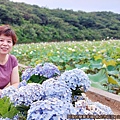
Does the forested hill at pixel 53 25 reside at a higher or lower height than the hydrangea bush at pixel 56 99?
lower


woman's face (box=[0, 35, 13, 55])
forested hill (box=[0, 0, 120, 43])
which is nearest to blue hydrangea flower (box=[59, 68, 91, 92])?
woman's face (box=[0, 35, 13, 55])

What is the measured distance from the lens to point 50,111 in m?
0.81

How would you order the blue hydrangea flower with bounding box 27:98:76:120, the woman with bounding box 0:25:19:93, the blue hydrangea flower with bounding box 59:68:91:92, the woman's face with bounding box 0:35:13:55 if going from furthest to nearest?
1. the woman with bounding box 0:25:19:93
2. the woman's face with bounding box 0:35:13:55
3. the blue hydrangea flower with bounding box 59:68:91:92
4. the blue hydrangea flower with bounding box 27:98:76:120

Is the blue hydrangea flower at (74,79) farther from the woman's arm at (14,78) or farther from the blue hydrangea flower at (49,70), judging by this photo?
the woman's arm at (14,78)

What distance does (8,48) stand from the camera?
6.51 feet

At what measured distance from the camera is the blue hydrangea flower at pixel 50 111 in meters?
0.80

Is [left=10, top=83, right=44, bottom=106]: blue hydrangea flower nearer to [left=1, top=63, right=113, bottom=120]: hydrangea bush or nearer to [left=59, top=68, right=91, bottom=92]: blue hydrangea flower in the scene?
[left=1, top=63, right=113, bottom=120]: hydrangea bush

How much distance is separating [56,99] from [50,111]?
7 cm

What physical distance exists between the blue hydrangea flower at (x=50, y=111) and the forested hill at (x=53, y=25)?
19204 mm

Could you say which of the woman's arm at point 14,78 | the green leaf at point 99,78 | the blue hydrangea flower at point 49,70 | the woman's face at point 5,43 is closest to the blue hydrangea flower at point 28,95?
the blue hydrangea flower at point 49,70

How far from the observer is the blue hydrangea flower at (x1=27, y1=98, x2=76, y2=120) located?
0.80m

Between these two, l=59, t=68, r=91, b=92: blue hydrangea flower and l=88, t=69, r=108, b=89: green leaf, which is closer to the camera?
l=59, t=68, r=91, b=92: blue hydrangea flower

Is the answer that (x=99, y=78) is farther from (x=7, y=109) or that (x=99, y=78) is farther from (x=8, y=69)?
(x=7, y=109)

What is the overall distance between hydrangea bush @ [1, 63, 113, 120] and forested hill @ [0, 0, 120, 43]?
1892 centimetres
